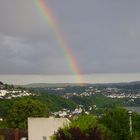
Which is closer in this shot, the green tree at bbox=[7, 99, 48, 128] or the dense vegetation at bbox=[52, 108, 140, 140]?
the dense vegetation at bbox=[52, 108, 140, 140]

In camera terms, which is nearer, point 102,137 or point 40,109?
point 102,137

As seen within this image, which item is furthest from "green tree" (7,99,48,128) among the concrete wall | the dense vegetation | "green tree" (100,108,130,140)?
the concrete wall

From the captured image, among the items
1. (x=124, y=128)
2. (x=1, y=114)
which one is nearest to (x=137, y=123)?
(x=124, y=128)

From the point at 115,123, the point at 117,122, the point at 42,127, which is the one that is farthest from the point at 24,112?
the point at 42,127

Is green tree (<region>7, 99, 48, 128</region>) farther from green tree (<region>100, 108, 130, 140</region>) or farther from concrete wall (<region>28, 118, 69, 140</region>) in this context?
concrete wall (<region>28, 118, 69, 140</region>)

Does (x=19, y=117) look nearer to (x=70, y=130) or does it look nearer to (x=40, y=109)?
(x=40, y=109)

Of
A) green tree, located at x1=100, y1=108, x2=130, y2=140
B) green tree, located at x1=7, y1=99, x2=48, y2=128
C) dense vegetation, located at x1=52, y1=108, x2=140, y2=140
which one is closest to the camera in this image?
dense vegetation, located at x1=52, y1=108, x2=140, y2=140

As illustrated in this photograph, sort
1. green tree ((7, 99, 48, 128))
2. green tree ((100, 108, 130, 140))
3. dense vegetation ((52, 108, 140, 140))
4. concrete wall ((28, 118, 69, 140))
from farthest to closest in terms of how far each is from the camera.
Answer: green tree ((7, 99, 48, 128)), green tree ((100, 108, 130, 140)), concrete wall ((28, 118, 69, 140)), dense vegetation ((52, 108, 140, 140))

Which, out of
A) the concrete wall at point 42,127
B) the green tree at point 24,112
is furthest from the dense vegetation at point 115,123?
the green tree at point 24,112
